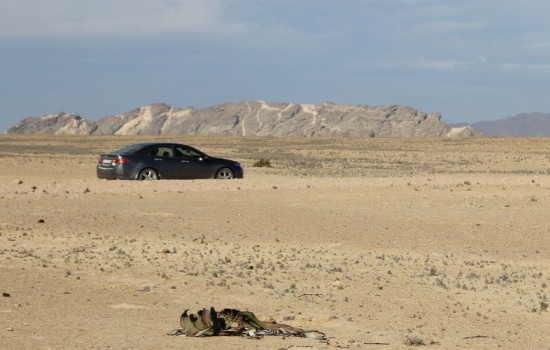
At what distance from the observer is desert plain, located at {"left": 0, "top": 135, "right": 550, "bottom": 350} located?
1166 cm

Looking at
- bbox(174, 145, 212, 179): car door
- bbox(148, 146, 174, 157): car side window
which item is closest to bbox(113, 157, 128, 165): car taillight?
bbox(148, 146, 174, 157): car side window

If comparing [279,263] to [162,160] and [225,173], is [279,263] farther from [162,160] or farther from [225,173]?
[225,173]

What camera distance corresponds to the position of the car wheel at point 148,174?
31.9 meters

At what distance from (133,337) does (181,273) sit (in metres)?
4.65

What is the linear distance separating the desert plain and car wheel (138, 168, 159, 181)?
62.8 inches

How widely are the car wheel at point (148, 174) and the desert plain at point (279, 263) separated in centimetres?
160

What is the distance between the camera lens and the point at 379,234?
2083 centimetres

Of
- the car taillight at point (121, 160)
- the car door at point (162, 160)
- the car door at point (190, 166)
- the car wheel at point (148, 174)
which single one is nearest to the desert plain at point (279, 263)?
the car taillight at point (121, 160)

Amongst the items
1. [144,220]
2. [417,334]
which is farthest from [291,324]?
[144,220]

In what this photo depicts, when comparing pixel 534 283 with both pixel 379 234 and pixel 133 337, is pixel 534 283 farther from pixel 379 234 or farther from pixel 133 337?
pixel 133 337

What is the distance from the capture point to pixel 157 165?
105ft

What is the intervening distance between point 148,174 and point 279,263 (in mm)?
16109

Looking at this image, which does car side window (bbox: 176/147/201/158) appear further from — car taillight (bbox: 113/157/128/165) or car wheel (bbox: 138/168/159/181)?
car taillight (bbox: 113/157/128/165)

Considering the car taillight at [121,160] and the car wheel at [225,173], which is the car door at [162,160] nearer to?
the car taillight at [121,160]
